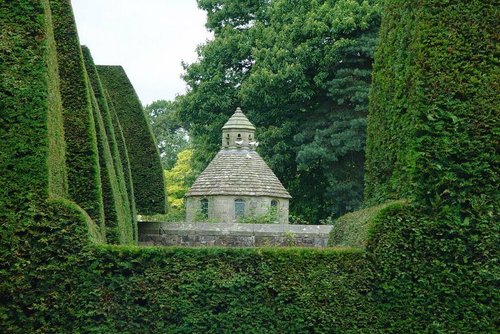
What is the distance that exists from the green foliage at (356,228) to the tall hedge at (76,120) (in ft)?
11.9

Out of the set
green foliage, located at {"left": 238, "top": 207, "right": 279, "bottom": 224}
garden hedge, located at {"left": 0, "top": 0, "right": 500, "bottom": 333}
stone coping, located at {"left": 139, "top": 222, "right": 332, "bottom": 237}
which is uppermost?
garden hedge, located at {"left": 0, "top": 0, "right": 500, "bottom": 333}

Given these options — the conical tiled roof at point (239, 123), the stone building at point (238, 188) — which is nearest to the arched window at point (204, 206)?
the stone building at point (238, 188)

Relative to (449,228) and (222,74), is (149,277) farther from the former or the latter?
(222,74)

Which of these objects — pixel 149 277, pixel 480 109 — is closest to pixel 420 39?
pixel 480 109

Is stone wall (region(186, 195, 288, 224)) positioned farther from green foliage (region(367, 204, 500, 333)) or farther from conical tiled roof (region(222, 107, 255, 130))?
green foliage (region(367, 204, 500, 333))

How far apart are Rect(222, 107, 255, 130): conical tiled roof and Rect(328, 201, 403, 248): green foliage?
21666 millimetres

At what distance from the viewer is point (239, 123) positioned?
1437 inches

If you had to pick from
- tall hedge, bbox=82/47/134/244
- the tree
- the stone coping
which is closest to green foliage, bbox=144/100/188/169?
the tree

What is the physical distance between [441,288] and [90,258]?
14.6 feet

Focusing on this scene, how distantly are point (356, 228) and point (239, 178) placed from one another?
75.8ft

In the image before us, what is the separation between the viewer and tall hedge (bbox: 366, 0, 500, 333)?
1068 cm

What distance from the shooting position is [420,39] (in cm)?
1121

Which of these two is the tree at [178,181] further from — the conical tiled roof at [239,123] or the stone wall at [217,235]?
the stone wall at [217,235]

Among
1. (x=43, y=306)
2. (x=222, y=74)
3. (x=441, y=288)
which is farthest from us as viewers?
(x=222, y=74)
